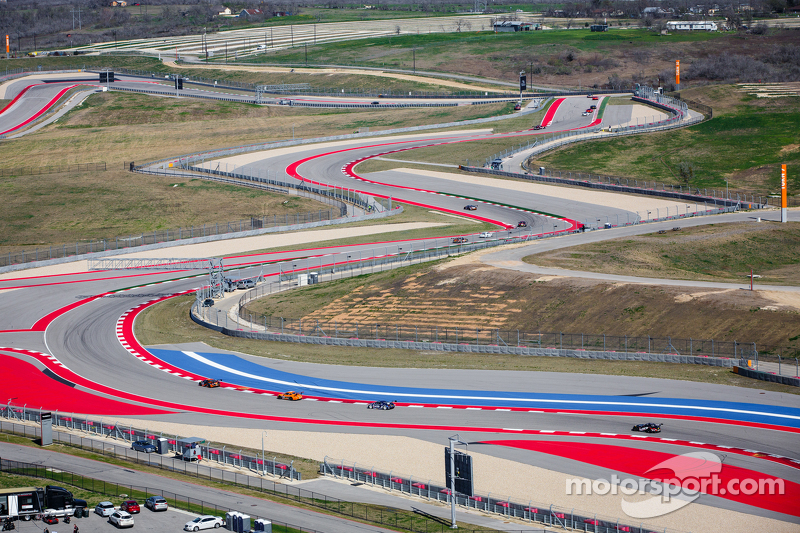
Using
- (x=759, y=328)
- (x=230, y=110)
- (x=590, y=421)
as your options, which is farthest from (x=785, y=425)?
(x=230, y=110)

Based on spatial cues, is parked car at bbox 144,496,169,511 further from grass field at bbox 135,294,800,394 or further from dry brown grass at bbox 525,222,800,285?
dry brown grass at bbox 525,222,800,285

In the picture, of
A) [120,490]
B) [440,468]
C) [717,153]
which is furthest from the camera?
[717,153]

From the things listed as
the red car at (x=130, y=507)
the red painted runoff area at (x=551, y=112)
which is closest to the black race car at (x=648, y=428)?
the red car at (x=130, y=507)

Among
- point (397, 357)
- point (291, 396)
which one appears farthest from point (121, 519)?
point (397, 357)

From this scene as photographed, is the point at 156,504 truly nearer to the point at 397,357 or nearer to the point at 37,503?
the point at 37,503

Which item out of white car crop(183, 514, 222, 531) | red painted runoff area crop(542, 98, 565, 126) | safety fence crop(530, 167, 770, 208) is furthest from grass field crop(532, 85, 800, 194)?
white car crop(183, 514, 222, 531)

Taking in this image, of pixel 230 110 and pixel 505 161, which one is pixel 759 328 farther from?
pixel 230 110
